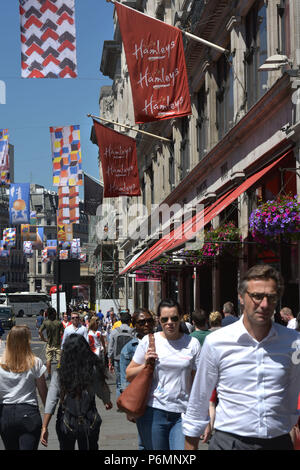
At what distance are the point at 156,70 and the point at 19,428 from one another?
10865mm

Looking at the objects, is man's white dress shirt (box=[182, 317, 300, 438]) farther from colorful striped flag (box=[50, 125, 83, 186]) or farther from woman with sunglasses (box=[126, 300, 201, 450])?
colorful striped flag (box=[50, 125, 83, 186])

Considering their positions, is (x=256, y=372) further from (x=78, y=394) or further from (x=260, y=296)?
(x=78, y=394)

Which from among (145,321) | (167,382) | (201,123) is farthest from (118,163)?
(167,382)

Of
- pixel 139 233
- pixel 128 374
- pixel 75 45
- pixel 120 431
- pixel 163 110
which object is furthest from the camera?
pixel 139 233

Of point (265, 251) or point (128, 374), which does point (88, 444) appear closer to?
point (128, 374)

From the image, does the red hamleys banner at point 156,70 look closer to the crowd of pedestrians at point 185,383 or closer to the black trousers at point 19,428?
the crowd of pedestrians at point 185,383

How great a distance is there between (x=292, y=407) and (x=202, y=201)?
19067 mm

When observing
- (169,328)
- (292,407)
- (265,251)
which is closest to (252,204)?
(265,251)

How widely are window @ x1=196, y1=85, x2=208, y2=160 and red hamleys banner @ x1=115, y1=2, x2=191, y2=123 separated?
318 inches

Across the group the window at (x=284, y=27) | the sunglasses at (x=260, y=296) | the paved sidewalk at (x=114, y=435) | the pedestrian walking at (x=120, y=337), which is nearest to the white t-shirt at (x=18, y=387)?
the paved sidewalk at (x=114, y=435)

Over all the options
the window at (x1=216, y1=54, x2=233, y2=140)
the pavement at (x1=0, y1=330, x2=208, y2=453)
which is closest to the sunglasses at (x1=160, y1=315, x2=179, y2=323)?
the pavement at (x1=0, y1=330, x2=208, y2=453)

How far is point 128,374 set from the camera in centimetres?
684

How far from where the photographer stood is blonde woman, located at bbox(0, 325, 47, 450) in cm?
711

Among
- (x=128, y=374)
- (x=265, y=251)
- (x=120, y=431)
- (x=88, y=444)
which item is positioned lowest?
(x=120, y=431)
